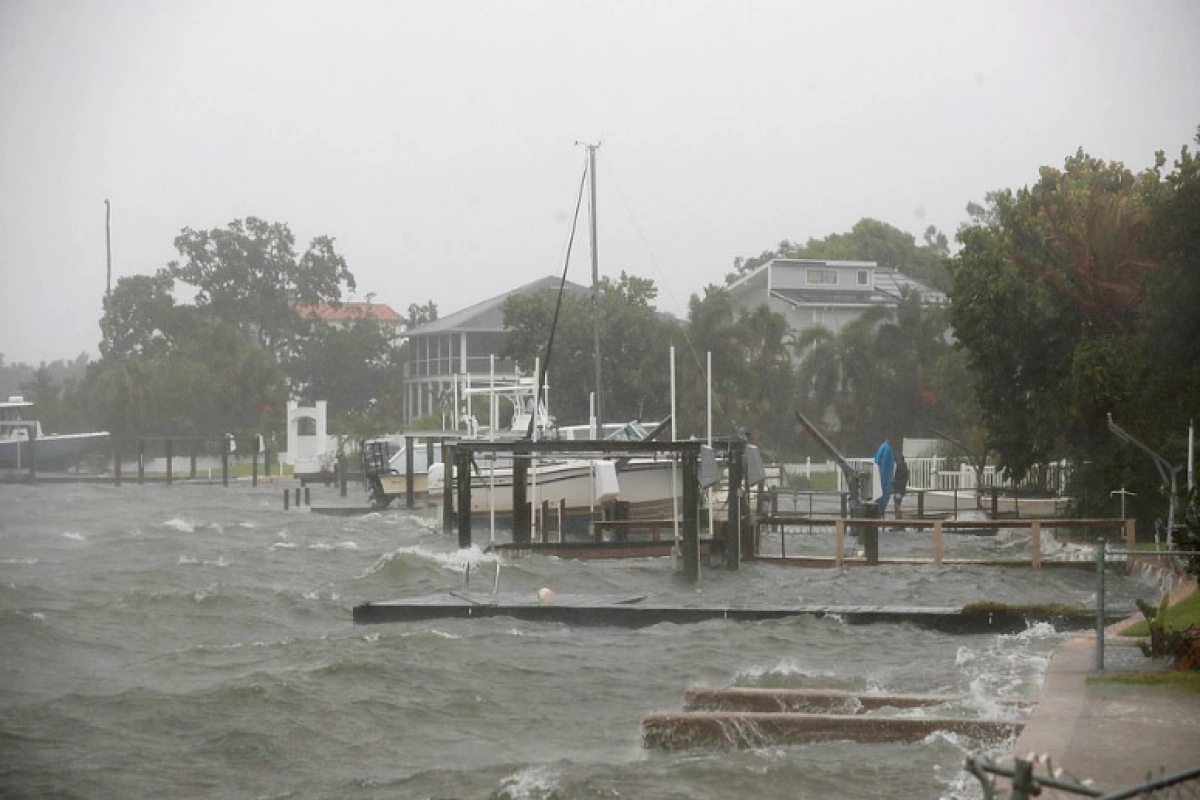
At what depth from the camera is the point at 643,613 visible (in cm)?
1988

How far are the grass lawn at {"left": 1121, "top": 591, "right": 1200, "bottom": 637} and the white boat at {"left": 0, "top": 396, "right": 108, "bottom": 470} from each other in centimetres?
5933

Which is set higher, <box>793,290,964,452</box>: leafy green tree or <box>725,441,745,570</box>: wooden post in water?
<box>793,290,964,452</box>: leafy green tree

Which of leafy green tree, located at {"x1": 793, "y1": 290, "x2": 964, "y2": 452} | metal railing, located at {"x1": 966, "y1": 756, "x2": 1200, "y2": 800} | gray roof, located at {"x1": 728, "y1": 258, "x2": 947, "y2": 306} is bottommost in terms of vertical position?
metal railing, located at {"x1": 966, "y1": 756, "x2": 1200, "y2": 800}

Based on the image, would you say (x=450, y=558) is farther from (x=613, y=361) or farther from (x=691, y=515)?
(x=613, y=361)

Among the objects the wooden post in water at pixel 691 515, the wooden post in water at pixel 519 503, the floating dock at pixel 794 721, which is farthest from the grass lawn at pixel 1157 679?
the wooden post in water at pixel 519 503

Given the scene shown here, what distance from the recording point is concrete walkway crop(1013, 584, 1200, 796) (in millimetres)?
8711

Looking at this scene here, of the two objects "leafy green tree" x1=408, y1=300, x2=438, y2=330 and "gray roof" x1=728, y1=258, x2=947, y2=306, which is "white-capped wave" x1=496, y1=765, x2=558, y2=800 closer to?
"gray roof" x1=728, y1=258, x2=947, y2=306

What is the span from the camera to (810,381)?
59.1m

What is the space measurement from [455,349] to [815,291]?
87.3 ft

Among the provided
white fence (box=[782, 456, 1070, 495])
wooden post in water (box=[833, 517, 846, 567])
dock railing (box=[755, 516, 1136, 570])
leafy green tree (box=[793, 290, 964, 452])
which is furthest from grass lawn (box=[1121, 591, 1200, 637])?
leafy green tree (box=[793, 290, 964, 452])

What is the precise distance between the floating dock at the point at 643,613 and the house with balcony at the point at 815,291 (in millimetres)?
45102

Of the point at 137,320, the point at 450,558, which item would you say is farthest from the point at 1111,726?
Result: the point at 137,320

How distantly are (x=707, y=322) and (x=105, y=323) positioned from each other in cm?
4721

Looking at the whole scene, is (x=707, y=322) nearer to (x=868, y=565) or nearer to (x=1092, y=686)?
(x=868, y=565)
